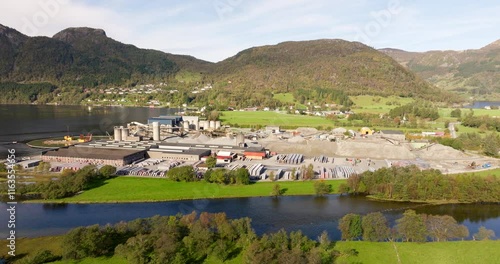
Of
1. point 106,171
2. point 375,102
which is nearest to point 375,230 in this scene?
point 106,171

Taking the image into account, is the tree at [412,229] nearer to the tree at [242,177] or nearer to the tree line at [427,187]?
the tree line at [427,187]

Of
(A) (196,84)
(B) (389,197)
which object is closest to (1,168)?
(B) (389,197)

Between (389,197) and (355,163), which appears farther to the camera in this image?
(355,163)

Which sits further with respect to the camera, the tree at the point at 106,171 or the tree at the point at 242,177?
the tree at the point at 106,171

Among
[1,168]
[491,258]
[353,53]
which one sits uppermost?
[353,53]

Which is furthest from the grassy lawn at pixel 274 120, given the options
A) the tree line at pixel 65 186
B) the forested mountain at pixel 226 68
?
the tree line at pixel 65 186

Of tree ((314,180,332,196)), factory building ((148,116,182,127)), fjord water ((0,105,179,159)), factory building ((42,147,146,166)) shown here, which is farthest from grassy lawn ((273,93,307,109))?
tree ((314,180,332,196))

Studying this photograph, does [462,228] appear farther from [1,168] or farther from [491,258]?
[1,168]
